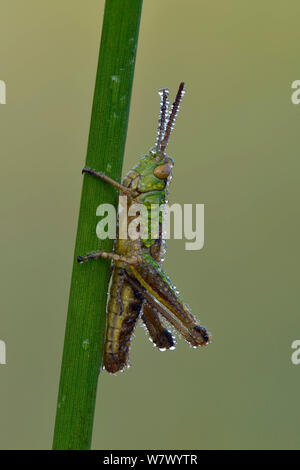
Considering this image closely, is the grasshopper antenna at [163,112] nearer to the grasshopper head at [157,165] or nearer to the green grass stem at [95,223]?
the grasshopper head at [157,165]

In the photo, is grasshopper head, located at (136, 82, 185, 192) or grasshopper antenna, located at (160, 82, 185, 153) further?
grasshopper head, located at (136, 82, 185, 192)

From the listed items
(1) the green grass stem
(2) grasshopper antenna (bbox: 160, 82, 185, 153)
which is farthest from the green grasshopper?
(1) the green grass stem

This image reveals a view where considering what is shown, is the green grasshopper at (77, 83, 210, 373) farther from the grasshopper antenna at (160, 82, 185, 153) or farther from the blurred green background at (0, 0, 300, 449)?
the blurred green background at (0, 0, 300, 449)

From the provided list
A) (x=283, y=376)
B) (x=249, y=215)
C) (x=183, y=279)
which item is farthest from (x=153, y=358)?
(x=249, y=215)

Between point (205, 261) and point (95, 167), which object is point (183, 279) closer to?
point (205, 261)

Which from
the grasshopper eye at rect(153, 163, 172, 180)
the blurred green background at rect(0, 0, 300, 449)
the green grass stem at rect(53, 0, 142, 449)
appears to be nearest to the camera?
the green grass stem at rect(53, 0, 142, 449)

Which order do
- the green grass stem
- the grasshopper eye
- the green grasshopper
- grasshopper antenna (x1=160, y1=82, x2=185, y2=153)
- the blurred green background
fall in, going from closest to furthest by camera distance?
the green grass stem
grasshopper antenna (x1=160, y1=82, x2=185, y2=153)
the green grasshopper
the grasshopper eye
the blurred green background
